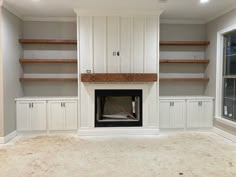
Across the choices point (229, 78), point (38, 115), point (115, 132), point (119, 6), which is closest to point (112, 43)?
point (119, 6)

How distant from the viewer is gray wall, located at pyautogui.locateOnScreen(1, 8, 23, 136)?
4.13m

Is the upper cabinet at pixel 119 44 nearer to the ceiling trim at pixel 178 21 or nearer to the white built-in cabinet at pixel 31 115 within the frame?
the ceiling trim at pixel 178 21

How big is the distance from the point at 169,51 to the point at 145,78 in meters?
1.25

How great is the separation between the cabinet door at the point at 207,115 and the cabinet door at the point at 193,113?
3.6 inches

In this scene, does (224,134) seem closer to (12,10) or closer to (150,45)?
(150,45)

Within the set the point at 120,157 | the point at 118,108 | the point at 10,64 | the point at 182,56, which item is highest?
the point at 182,56

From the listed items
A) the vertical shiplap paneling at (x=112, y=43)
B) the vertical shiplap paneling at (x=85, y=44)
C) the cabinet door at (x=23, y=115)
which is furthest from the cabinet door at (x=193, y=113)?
the cabinet door at (x=23, y=115)

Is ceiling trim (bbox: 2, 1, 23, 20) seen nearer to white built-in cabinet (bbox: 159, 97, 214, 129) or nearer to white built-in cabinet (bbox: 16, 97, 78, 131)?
white built-in cabinet (bbox: 16, 97, 78, 131)

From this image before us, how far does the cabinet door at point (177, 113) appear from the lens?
4.85 meters

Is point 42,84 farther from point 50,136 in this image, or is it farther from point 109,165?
→ point 109,165

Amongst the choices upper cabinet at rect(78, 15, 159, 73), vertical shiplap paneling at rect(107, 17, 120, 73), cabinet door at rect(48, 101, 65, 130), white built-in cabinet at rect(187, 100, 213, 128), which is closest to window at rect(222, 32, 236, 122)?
white built-in cabinet at rect(187, 100, 213, 128)

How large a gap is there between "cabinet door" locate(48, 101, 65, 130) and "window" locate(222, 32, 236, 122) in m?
3.54

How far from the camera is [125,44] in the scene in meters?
4.61

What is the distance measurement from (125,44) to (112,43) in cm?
28
